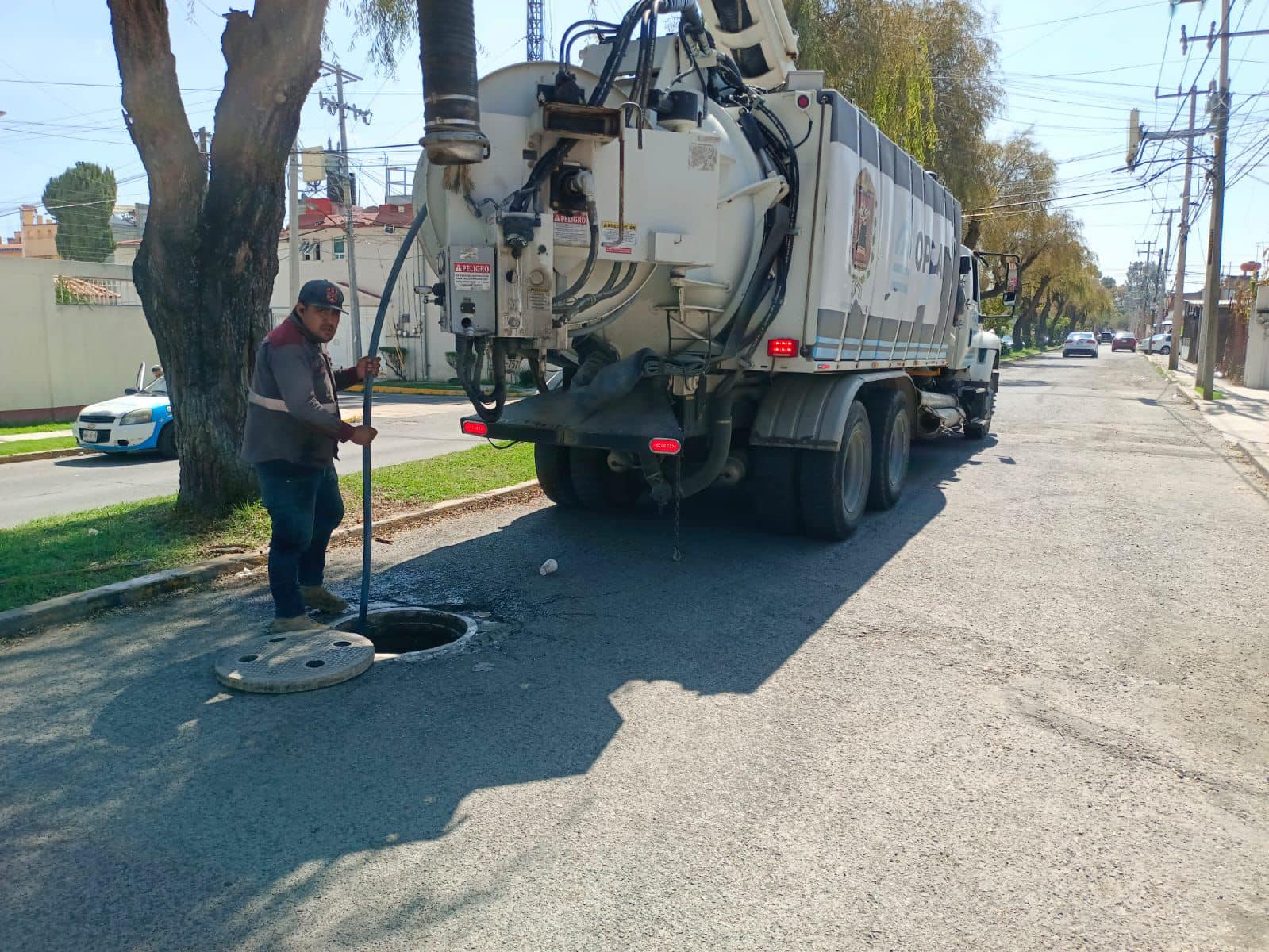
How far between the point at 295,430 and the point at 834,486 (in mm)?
3949

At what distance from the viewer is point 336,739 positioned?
388cm

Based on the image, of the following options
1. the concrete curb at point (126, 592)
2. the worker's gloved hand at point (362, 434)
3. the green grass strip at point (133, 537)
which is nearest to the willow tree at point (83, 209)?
the green grass strip at point (133, 537)

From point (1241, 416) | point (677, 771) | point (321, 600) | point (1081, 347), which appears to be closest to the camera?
point (677, 771)

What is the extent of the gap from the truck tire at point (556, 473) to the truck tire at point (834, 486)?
6.89ft

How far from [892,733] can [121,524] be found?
6.02 meters

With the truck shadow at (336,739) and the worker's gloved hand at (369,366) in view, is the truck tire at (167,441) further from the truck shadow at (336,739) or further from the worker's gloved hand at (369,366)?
the worker's gloved hand at (369,366)

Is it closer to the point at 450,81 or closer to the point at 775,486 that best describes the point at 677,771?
the point at 450,81

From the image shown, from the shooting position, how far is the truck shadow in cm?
284

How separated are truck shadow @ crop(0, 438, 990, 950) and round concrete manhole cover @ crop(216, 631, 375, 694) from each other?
0.08m

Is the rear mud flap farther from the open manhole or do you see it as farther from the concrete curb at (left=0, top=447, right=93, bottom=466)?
the concrete curb at (left=0, top=447, right=93, bottom=466)

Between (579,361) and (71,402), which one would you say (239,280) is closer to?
(579,361)

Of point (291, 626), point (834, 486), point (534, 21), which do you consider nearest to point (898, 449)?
point (834, 486)

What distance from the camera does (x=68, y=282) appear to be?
1972cm

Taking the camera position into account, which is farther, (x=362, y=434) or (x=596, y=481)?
(x=596, y=481)
